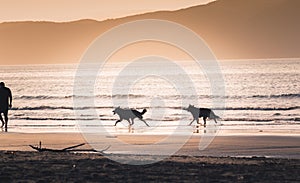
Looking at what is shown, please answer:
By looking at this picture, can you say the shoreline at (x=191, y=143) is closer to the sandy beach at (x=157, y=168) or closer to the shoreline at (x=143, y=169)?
the sandy beach at (x=157, y=168)

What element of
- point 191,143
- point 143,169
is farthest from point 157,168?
point 191,143

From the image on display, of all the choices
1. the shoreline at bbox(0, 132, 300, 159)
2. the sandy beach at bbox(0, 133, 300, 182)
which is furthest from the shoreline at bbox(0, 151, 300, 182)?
the shoreline at bbox(0, 132, 300, 159)

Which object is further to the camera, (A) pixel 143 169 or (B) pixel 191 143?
(B) pixel 191 143

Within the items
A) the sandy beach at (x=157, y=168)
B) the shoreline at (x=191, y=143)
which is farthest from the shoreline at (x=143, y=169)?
the shoreline at (x=191, y=143)

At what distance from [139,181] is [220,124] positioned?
18.1 metres

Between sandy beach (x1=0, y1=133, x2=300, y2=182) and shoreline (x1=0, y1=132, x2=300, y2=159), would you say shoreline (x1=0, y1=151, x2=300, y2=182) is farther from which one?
shoreline (x1=0, y1=132, x2=300, y2=159)

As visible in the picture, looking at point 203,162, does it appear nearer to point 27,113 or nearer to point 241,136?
point 241,136

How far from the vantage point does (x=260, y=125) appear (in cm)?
3153

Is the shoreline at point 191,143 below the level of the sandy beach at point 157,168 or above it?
above

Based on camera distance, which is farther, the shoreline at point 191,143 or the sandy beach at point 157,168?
the shoreline at point 191,143

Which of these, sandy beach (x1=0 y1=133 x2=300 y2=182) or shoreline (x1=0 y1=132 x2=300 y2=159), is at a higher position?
shoreline (x1=0 y1=132 x2=300 y2=159)

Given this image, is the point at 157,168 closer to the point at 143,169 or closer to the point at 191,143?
the point at 143,169

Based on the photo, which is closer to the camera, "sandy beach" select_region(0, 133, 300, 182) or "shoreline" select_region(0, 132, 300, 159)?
"sandy beach" select_region(0, 133, 300, 182)

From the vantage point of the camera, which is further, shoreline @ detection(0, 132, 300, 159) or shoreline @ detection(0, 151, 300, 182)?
shoreline @ detection(0, 132, 300, 159)
